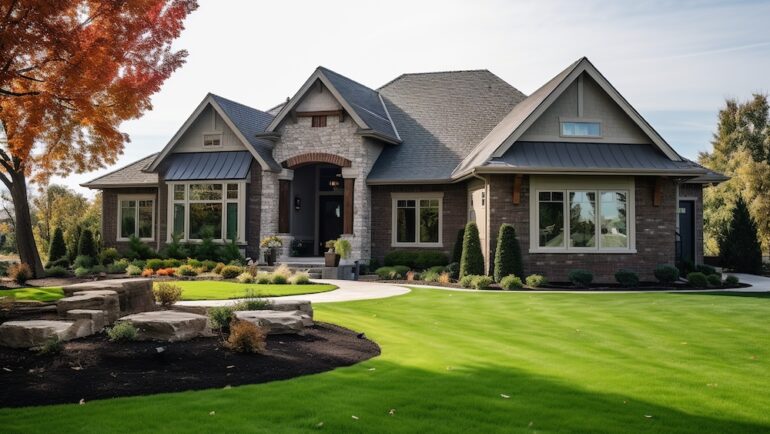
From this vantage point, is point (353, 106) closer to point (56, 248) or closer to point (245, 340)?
point (56, 248)

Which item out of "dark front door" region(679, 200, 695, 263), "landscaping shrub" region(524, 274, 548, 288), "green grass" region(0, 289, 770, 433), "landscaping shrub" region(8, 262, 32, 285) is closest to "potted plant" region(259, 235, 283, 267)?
"landscaping shrub" region(8, 262, 32, 285)

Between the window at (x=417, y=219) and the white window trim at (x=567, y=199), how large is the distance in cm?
420

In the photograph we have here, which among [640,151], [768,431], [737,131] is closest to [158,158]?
[640,151]

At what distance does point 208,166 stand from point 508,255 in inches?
466

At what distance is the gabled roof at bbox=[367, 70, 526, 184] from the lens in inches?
939

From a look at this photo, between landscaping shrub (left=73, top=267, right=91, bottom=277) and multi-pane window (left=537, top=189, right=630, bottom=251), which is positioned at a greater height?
multi-pane window (left=537, top=189, right=630, bottom=251)

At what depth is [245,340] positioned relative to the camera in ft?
24.3

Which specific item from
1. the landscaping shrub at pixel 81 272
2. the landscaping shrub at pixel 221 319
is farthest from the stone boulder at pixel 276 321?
the landscaping shrub at pixel 81 272

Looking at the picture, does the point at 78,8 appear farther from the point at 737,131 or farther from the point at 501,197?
the point at 737,131

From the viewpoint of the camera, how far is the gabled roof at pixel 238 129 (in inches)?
942

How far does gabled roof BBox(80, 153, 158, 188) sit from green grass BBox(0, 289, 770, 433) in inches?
673

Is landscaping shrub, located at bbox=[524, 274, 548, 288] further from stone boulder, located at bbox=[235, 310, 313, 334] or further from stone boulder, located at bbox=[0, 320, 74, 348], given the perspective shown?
stone boulder, located at bbox=[0, 320, 74, 348]

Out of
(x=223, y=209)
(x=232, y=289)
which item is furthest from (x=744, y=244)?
(x=232, y=289)

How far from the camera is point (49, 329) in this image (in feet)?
24.7
